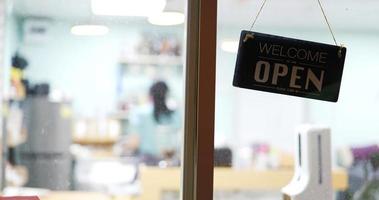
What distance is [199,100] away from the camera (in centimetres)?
145

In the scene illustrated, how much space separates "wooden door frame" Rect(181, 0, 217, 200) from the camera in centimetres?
143

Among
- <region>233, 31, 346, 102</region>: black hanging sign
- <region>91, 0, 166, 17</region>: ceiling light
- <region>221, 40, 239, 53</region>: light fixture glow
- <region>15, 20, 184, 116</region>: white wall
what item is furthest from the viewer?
<region>15, 20, 184, 116</region>: white wall

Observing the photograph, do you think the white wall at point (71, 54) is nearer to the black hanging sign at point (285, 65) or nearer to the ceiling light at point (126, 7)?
the ceiling light at point (126, 7)

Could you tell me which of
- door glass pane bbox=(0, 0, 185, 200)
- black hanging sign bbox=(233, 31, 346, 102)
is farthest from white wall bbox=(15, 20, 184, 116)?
black hanging sign bbox=(233, 31, 346, 102)

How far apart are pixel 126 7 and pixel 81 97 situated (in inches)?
51.1

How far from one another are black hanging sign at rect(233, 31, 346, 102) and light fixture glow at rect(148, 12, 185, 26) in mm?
411

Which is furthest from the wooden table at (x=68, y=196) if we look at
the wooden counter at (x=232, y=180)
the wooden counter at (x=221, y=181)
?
the wooden counter at (x=232, y=180)

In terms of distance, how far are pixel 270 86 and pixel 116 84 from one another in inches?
74.3

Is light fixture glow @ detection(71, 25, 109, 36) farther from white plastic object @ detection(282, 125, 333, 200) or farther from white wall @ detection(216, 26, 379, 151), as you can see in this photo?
white plastic object @ detection(282, 125, 333, 200)

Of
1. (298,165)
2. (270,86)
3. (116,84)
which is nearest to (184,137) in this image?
(270,86)

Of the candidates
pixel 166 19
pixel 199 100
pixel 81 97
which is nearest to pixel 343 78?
pixel 199 100

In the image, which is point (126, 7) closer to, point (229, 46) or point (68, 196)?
point (229, 46)

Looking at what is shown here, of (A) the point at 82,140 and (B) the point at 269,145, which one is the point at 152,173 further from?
(B) the point at 269,145

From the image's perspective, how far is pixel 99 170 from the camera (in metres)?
2.59
